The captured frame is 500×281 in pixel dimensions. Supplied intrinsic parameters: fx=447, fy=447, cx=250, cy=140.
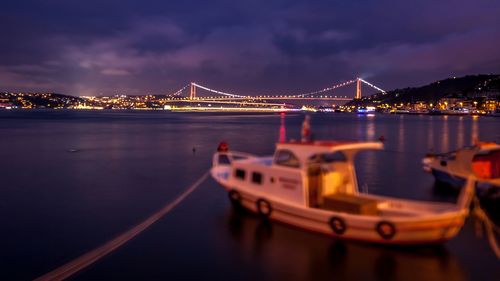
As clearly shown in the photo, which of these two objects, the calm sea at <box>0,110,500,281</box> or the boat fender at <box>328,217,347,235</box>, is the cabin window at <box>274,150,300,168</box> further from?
the boat fender at <box>328,217,347,235</box>

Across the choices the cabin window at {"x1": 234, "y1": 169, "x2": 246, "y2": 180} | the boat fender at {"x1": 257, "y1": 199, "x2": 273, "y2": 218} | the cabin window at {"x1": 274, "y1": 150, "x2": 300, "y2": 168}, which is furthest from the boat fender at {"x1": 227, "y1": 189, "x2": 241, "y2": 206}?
the cabin window at {"x1": 274, "y1": 150, "x2": 300, "y2": 168}

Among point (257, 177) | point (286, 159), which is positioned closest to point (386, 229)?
point (286, 159)

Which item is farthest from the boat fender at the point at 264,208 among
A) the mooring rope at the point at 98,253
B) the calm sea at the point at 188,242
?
the mooring rope at the point at 98,253

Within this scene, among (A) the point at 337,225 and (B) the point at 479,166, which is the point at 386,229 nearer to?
(A) the point at 337,225

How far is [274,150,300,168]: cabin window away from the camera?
9969mm

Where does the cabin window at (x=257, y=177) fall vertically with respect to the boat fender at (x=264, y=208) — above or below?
above

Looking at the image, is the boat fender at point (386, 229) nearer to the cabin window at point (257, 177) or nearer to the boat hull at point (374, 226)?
the boat hull at point (374, 226)

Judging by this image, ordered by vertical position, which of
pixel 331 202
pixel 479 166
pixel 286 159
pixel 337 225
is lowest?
pixel 337 225

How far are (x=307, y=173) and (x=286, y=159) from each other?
943 millimetres

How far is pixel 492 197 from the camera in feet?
39.6

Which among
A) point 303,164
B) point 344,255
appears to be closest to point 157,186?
point 303,164

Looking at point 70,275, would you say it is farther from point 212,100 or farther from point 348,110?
point 348,110

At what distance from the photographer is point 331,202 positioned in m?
9.15

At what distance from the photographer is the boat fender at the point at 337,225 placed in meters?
8.71
